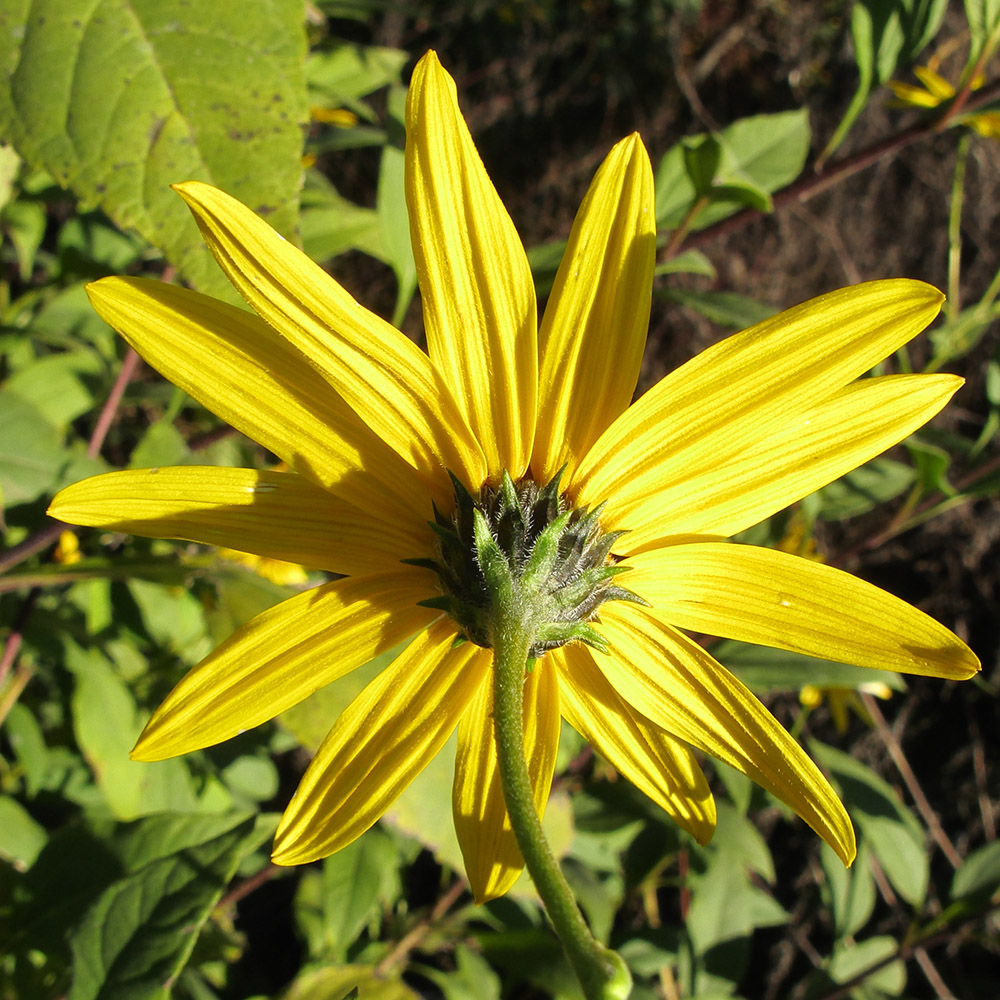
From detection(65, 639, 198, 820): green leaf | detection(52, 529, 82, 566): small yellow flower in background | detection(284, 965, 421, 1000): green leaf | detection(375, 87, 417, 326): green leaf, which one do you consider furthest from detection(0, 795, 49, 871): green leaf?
detection(375, 87, 417, 326): green leaf

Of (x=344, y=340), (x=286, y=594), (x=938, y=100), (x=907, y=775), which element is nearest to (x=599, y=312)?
(x=344, y=340)

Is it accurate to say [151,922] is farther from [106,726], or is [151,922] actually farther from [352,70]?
[352,70]

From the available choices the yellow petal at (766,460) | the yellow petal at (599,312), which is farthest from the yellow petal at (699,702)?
the yellow petal at (599,312)

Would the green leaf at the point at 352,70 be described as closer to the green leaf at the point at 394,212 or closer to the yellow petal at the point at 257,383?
the green leaf at the point at 394,212

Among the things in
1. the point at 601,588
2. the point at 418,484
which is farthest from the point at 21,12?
the point at 601,588

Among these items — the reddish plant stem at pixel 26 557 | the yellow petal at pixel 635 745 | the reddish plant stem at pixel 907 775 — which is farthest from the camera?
the reddish plant stem at pixel 907 775

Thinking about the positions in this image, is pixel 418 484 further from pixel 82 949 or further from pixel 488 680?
pixel 82 949
